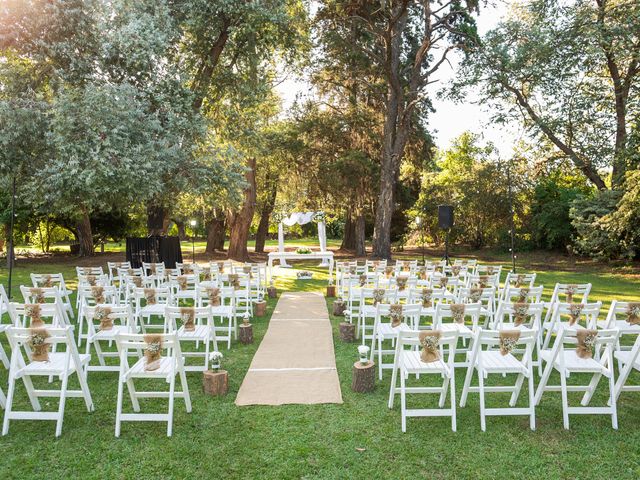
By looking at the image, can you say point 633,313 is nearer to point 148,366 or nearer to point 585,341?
point 585,341

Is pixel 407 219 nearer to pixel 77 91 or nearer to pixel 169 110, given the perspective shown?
pixel 169 110

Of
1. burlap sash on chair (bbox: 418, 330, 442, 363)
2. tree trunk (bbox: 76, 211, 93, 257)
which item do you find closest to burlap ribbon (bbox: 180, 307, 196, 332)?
burlap sash on chair (bbox: 418, 330, 442, 363)

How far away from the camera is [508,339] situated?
4.16 metres

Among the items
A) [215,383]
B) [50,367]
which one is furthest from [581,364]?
[50,367]

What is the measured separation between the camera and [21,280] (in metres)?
15.2

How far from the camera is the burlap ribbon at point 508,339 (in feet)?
13.4

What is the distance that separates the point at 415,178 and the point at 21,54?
19.1 meters

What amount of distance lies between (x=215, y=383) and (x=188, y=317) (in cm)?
91

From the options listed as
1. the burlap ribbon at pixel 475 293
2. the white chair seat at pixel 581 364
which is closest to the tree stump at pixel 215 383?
the white chair seat at pixel 581 364

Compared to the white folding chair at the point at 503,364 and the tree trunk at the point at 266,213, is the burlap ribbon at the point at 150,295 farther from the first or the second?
the tree trunk at the point at 266,213

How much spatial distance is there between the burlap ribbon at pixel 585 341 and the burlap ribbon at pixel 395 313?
1834 mm

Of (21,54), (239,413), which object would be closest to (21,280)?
(21,54)

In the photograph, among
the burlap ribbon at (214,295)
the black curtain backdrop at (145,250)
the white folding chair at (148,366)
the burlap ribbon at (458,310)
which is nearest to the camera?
the white folding chair at (148,366)

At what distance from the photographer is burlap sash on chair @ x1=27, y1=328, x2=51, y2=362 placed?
4051 millimetres
